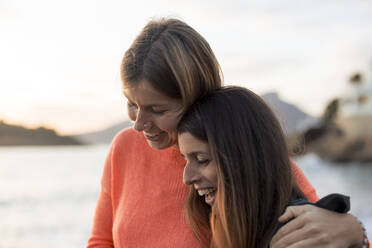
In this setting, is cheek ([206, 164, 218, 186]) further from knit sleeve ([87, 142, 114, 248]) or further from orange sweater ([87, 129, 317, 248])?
knit sleeve ([87, 142, 114, 248])

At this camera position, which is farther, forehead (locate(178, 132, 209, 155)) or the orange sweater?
the orange sweater

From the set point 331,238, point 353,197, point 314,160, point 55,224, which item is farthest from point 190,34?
point 314,160

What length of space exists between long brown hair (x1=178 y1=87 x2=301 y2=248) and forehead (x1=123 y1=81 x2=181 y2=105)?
131mm

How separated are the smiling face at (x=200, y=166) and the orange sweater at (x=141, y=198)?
0.29m

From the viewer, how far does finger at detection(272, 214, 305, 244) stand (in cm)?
129

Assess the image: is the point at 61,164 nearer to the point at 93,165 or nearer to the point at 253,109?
the point at 93,165

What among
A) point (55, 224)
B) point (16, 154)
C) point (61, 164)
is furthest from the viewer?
point (16, 154)

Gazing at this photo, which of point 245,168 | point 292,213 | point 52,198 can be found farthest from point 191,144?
point 52,198

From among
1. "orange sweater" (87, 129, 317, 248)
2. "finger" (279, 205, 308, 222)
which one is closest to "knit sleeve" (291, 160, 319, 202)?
"orange sweater" (87, 129, 317, 248)

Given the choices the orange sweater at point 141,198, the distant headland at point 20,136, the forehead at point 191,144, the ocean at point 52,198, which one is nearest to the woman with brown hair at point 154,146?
the orange sweater at point 141,198

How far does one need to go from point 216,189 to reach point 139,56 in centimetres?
60

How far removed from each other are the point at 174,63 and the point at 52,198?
1054cm

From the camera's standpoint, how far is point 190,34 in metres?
1.65

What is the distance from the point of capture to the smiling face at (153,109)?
1597 millimetres
